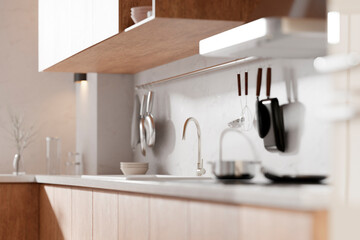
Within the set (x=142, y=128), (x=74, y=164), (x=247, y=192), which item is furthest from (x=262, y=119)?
(x=74, y=164)

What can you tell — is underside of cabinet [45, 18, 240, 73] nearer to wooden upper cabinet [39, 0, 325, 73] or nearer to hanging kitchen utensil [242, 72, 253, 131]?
wooden upper cabinet [39, 0, 325, 73]

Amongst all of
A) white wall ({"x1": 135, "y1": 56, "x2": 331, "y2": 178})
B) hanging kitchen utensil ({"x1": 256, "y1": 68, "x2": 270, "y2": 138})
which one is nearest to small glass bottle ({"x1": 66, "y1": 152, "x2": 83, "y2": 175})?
white wall ({"x1": 135, "y1": 56, "x2": 331, "y2": 178})

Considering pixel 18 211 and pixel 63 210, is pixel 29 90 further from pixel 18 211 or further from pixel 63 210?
pixel 63 210

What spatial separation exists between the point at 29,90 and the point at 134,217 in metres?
2.94

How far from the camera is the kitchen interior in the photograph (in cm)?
193

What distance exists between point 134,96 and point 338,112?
10.3 feet

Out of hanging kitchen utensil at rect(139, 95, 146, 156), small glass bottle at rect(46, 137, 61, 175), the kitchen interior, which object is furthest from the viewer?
small glass bottle at rect(46, 137, 61, 175)

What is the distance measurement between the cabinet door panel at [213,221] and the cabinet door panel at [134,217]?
17.7 inches

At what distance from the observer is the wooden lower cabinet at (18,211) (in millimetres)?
4559

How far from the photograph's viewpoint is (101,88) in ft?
16.1

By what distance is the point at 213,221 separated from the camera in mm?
2141

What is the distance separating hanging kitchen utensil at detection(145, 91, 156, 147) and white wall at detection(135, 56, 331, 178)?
71 millimetres

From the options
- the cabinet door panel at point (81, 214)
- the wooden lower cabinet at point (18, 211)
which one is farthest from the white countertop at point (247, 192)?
the wooden lower cabinet at point (18, 211)

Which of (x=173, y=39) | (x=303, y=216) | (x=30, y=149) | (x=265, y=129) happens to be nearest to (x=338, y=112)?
(x=303, y=216)
